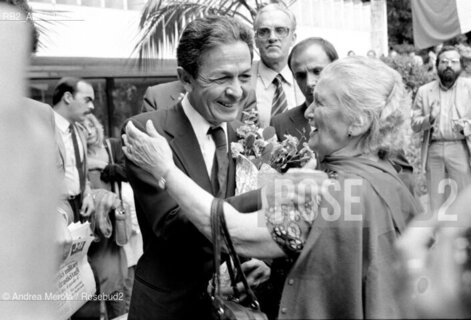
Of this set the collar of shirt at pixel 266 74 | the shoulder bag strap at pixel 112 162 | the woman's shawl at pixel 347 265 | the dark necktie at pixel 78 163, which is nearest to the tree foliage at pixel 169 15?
the shoulder bag strap at pixel 112 162

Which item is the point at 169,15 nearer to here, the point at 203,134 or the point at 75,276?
the point at 75,276

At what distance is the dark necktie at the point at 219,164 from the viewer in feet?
9.25

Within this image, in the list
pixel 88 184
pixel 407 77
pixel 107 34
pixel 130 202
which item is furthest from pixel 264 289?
pixel 407 77

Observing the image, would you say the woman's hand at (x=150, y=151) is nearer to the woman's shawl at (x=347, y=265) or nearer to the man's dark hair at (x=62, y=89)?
the woman's shawl at (x=347, y=265)

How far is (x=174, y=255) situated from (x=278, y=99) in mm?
2262

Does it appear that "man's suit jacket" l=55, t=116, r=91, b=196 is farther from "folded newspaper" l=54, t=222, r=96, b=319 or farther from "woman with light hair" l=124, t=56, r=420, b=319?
"woman with light hair" l=124, t=56, r=420, b=319

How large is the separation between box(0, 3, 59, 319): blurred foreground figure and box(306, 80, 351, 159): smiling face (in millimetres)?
1084

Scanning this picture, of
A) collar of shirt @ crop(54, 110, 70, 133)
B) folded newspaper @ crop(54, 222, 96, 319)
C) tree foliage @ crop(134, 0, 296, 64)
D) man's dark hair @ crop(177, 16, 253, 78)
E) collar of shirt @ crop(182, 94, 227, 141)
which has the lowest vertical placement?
folded newspaper @ crop(54, 222, 96, 319)

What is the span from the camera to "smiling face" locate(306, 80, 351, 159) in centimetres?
248

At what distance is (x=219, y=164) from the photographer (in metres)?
2.86

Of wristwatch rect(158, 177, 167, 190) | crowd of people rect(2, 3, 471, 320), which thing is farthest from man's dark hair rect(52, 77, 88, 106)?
wristwatch rect(158, 177, 167, 190)

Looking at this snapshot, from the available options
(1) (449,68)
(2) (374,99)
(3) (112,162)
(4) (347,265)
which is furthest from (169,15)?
(4) (347,265)

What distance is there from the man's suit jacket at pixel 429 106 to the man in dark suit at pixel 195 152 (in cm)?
616

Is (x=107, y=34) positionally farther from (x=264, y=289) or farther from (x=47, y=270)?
(x=47, y=270)
